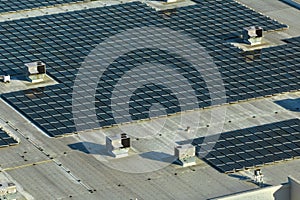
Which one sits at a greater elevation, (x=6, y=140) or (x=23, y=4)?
(x=6, y=140)

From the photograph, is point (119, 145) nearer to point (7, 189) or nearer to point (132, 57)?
point (7, 189)

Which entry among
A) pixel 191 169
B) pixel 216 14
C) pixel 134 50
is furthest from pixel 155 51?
pixel 191 169

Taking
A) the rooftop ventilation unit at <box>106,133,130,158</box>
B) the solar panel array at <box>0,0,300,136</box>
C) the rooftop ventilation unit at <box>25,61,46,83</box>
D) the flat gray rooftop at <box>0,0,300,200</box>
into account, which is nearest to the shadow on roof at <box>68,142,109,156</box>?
the flat gray rooftop at <box>0,0,300,200</box>

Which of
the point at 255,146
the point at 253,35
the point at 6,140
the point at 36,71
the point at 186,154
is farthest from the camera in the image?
the point at 253,35

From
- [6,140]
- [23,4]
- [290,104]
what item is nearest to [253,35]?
[290,104]

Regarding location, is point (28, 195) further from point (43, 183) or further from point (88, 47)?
point (88, 47)

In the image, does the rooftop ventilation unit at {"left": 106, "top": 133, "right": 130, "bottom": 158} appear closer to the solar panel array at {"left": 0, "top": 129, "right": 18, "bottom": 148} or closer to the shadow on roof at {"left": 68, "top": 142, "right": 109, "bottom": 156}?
the shadow on roof at {"left": 68, "top": 142, "right": 109, "bottom": 156}

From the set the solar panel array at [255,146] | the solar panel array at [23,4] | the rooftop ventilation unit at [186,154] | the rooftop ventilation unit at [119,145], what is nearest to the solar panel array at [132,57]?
the solar panel array at [23,4]
